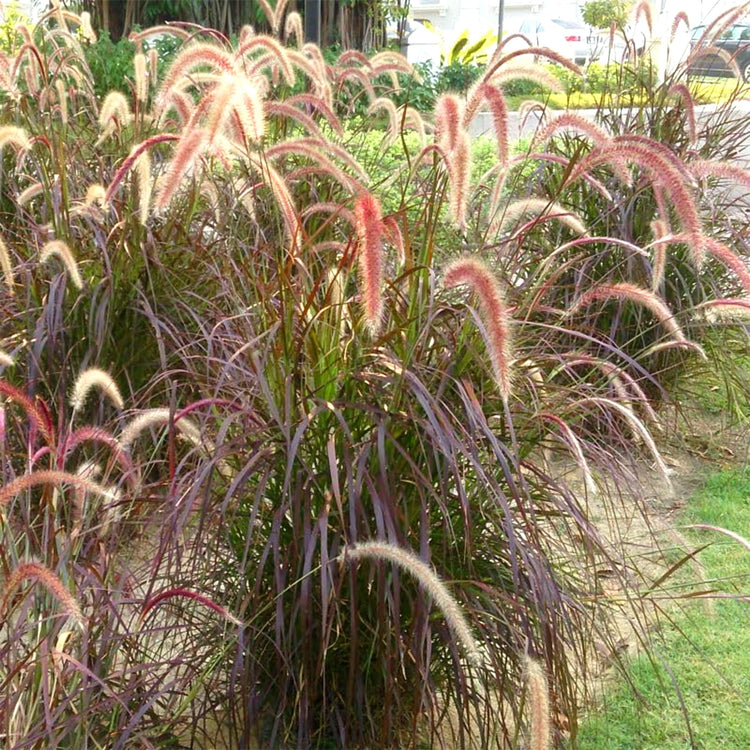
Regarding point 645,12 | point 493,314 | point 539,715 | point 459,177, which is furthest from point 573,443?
point 645,12

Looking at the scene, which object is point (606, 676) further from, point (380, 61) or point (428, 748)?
point (380, 61)

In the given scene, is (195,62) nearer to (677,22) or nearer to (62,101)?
(62,101)

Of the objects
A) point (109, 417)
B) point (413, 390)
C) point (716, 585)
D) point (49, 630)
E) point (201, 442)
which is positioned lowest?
point (716, 585)

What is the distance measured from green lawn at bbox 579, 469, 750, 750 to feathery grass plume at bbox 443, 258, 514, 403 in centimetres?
93

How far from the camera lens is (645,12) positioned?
494 cm

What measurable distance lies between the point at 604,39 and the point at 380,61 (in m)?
1.77

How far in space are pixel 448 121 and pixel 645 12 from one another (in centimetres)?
271

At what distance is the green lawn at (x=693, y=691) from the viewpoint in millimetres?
2914

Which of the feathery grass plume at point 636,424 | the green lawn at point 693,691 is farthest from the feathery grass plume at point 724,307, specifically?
the green lawn at point 693,691

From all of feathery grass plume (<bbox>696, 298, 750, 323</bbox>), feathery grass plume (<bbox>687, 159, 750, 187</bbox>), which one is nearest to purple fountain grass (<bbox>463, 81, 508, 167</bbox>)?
feathery grass plume (<bbox>696, 298, 750, 323</bbox>)

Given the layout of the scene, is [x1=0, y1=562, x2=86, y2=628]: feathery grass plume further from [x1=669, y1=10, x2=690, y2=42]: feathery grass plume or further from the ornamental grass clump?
[x1=669, y1=10, x2=690, y2=42]: feathery grass plume

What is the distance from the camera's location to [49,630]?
2.22 meters

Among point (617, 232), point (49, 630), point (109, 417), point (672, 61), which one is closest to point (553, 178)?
point (617, 232)

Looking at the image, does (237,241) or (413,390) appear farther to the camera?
(237,241)
